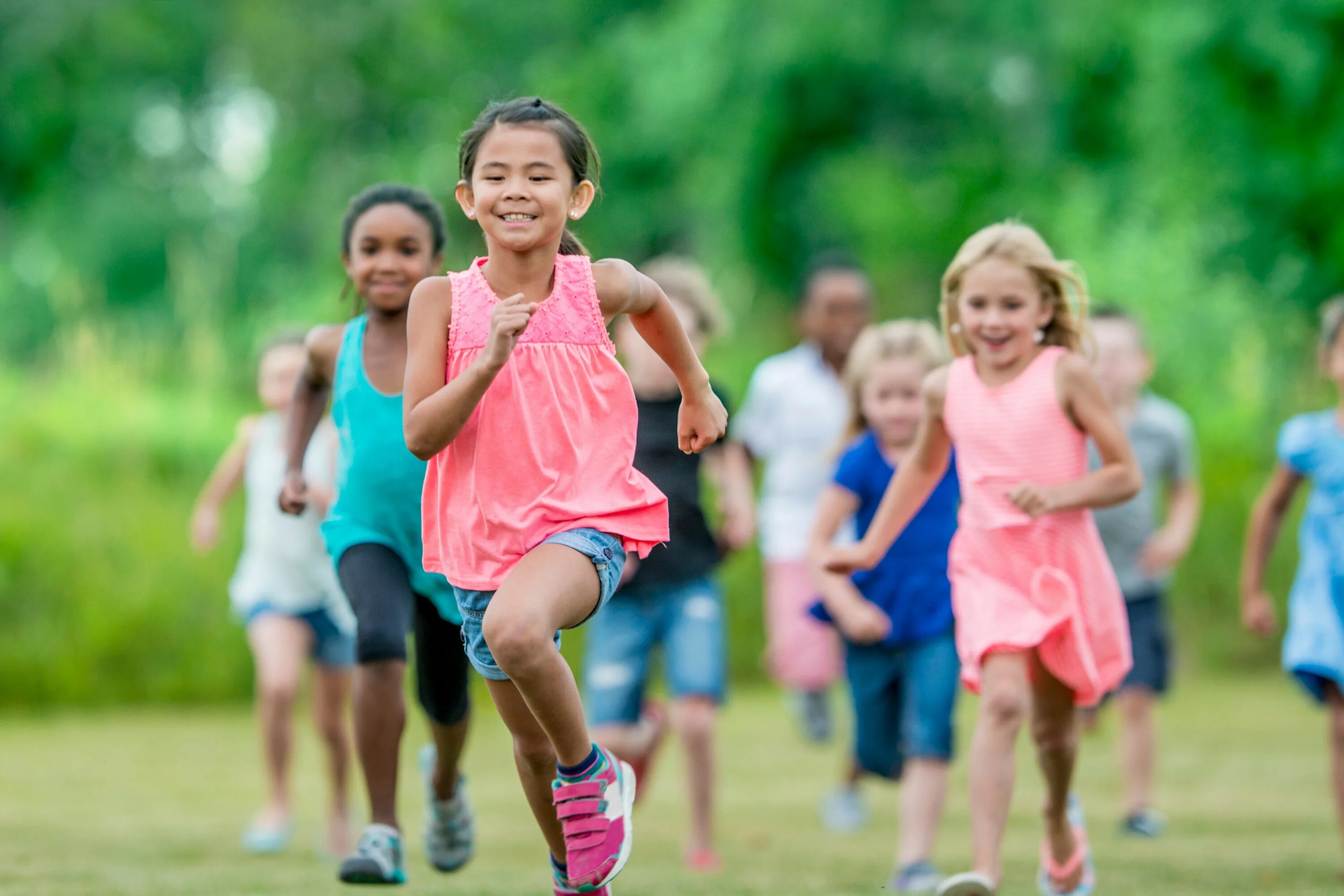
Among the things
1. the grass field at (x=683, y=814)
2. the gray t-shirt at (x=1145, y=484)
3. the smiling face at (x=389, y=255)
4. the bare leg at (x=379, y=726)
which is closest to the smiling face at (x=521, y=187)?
the smiling face at (x=389, y=255)

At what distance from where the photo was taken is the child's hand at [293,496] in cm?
504

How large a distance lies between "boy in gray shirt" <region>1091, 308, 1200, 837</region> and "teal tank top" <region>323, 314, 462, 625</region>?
298 centimetres

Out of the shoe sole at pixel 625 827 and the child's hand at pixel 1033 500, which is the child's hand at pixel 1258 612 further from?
the shoe sole at pixel 625 827

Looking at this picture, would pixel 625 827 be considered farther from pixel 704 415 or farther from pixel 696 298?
pixel 696 298

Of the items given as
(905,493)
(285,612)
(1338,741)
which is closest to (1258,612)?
(1338,741)

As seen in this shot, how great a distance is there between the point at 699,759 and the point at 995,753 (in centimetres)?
181

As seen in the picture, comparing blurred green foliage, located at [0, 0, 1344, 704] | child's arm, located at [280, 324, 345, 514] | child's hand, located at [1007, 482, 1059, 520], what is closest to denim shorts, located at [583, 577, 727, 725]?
child's arm, located at [280, 324, 345, 514]

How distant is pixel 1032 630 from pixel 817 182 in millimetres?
17729

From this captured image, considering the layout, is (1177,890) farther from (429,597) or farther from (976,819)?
(429,597)

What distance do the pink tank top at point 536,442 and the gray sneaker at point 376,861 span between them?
3.12ft

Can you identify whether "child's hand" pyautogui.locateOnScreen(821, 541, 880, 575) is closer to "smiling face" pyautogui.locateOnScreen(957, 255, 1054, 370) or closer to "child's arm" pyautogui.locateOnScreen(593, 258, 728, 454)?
"smiling face" pyautogui.locateOnScreen(957, 255, 1054, 370)

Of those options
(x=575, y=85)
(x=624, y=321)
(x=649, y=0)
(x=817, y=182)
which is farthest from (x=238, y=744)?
(x=649, y=0)

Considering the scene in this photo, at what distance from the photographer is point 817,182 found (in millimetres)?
22031

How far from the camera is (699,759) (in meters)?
6.28
